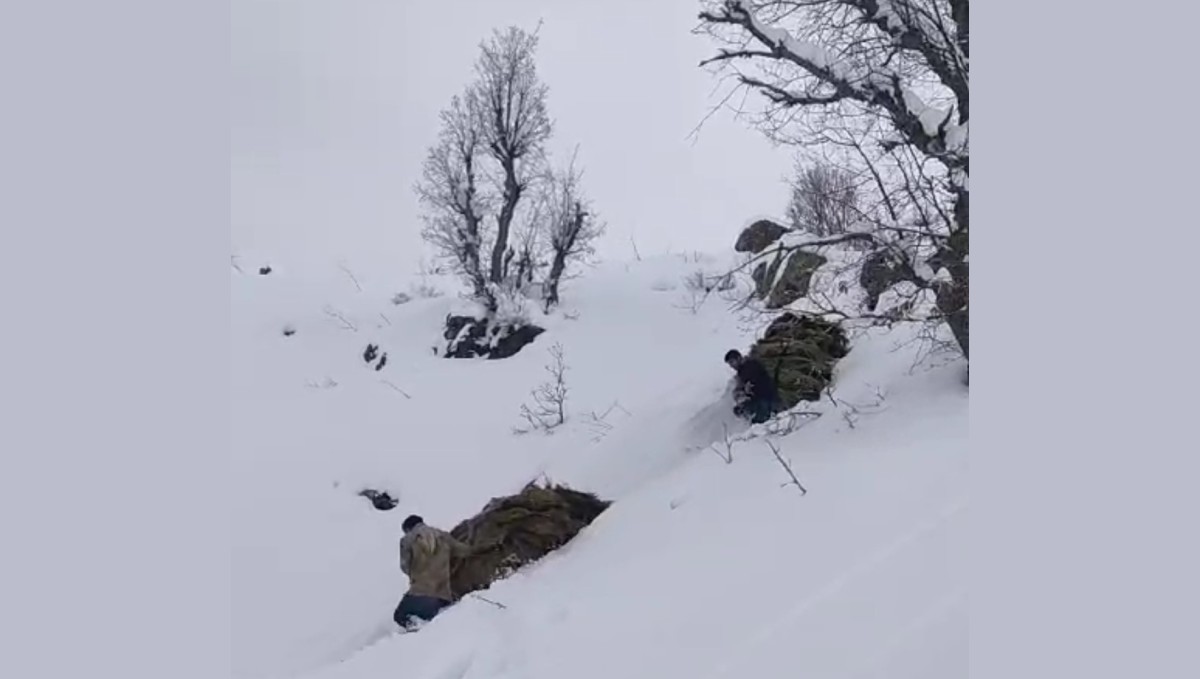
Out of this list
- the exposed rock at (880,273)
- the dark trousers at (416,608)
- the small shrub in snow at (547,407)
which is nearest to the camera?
the exposed rock at (880,273)

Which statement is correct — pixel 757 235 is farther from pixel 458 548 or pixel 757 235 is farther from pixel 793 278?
pixel 458 548

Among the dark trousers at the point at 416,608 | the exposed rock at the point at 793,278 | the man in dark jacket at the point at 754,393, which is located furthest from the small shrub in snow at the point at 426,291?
the dark trousers at the point at 416,608

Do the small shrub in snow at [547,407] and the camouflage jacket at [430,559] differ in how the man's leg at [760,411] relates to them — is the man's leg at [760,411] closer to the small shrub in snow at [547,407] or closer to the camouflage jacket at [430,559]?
the camouflage jacket at [430,559]

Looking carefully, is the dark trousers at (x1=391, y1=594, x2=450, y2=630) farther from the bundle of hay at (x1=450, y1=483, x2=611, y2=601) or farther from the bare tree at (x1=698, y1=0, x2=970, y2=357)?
the bare tree at (x1=698, y1=0, x2=970, y2=357)

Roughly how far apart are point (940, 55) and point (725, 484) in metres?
3.65

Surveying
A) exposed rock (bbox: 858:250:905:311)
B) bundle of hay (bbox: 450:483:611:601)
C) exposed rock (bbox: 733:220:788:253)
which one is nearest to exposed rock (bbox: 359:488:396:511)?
bundle of hay (bbox: 450:483:611:601)

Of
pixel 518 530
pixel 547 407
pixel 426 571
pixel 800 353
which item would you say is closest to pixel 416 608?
pixel 426 571

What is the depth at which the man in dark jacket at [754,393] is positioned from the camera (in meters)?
7.83

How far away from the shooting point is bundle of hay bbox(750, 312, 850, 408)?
7734 mm

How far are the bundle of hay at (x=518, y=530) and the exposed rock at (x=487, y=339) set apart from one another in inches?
385

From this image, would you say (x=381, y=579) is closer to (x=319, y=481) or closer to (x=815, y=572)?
(x=319, y=481)

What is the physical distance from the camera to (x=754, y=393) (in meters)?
8.01

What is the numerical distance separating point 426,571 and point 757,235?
534 inches

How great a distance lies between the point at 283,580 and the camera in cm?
990
